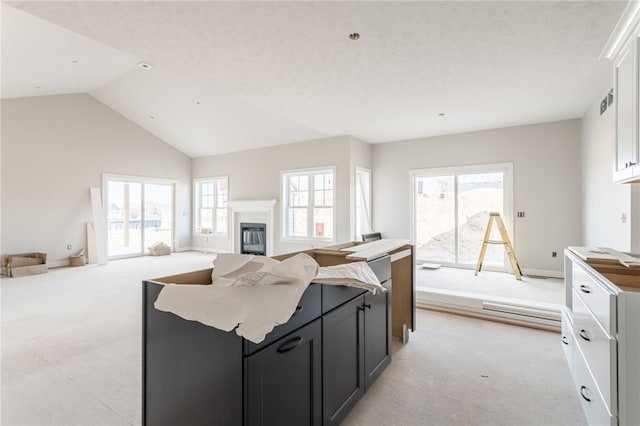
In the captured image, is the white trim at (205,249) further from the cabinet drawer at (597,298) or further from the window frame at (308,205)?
the cabinet drawer at (597,298)

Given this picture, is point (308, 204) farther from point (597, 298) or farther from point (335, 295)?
point (597, 298)

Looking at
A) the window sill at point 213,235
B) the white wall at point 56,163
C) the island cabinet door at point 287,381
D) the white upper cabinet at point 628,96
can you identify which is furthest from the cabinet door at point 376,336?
the white wall at point 56,163

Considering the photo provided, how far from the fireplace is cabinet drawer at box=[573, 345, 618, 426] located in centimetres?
643

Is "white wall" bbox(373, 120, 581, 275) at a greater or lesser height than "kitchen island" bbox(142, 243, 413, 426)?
greater

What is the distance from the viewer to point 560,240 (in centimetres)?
526

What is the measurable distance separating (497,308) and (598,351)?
2.05 meters

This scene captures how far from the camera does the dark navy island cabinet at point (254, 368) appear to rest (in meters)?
1.13

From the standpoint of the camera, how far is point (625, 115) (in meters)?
2.29

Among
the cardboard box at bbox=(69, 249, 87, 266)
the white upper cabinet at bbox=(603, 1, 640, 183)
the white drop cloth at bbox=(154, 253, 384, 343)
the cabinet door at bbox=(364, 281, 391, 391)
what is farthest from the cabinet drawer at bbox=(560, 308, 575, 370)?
the cardboard box at bbox=(69, 249, 87, 266)

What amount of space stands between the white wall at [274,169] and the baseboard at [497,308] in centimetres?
268

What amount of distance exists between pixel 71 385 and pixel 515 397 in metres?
3.03

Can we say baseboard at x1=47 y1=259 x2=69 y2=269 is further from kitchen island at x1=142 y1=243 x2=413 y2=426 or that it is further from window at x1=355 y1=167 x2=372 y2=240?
kitchen island at x1=142 y1=243 x2=413 y2=426

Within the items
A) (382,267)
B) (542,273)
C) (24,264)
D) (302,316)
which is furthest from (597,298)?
(24,264)

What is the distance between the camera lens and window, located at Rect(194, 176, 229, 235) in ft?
28.4
